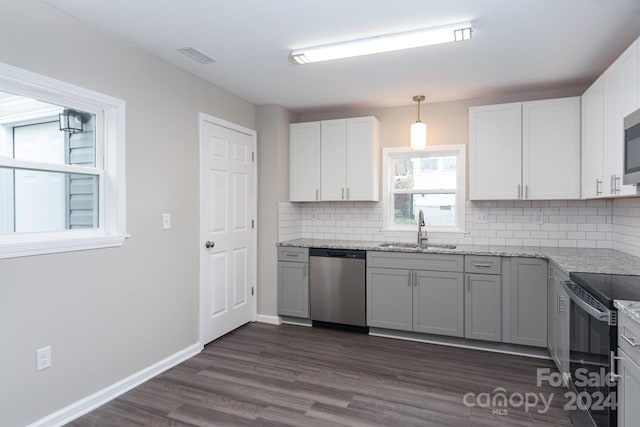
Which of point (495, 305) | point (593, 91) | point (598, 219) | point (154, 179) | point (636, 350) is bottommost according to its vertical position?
point (495, 305)

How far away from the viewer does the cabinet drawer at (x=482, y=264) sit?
341 cm

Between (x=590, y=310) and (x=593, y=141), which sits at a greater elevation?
(x=593, y=141)

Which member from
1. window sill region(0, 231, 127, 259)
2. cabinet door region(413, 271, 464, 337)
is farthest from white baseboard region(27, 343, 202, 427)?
cabinet door region(413, 271, 464, 337)

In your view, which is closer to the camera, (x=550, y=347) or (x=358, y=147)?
(x=550, y=347)

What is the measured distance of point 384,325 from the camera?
3814 mm

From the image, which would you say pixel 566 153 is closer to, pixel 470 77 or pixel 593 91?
pixel 593 91

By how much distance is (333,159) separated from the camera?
170 inches

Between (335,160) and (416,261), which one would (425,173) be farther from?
(416,261)

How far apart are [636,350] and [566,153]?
8.12ft

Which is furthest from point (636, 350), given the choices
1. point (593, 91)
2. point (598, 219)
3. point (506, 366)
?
point (598, 219)

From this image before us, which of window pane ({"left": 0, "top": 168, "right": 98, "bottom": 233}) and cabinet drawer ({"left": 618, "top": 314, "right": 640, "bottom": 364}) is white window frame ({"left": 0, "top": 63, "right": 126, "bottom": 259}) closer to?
window pane ({"left": 0, "top": 168, "right": 98, "bottom": 233})

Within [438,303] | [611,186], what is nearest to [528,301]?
[438,303]

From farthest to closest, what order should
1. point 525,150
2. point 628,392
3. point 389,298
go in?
point 389,298 < point 525,150 < point 628,392

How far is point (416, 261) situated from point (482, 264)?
22.8 inches
